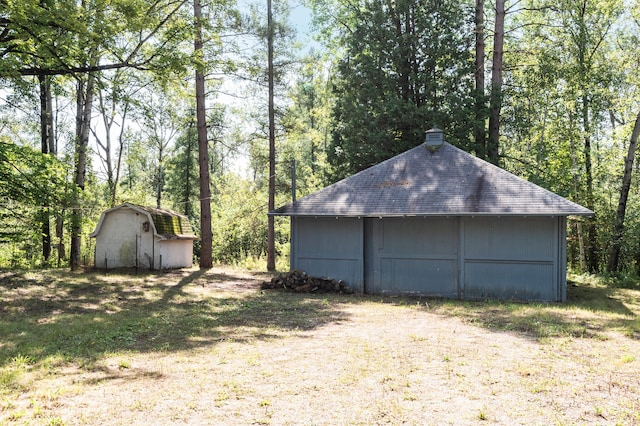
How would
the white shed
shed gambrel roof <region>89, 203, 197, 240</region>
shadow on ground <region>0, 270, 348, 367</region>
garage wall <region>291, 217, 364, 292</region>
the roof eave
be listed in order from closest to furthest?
shadow on ground <region>0, 270, 348, 367</region> < the roof eave < garage wall <region>291, 217, 364, 292</region> < shed gambrel roof <region>89, 203, 197, 240</region> < the white shed

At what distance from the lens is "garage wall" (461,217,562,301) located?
12.1 meters

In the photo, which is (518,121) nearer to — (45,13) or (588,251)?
(588,251)

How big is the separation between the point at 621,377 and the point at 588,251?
1865 centimetres

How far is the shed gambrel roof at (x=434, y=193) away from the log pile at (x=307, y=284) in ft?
6.06

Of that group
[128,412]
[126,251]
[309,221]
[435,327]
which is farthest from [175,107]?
[128,412]

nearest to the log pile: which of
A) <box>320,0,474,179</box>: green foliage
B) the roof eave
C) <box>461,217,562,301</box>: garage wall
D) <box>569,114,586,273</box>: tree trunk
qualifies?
the roof eave

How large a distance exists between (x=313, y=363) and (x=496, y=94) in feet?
52.5

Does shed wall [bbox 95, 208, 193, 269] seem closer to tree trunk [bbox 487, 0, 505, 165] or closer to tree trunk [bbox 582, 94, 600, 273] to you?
tree trunk [bbox 487, 0, 505, 165]

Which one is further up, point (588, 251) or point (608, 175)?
point (608, 175)

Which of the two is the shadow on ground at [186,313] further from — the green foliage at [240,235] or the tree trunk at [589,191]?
the green foliage at [240,235]

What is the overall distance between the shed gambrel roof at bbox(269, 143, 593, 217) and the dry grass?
2574 millimetres

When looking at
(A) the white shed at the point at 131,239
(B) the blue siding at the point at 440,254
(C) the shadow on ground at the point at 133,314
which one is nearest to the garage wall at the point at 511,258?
(B) the blue siding at the point at 440,254

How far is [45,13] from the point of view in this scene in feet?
32.5

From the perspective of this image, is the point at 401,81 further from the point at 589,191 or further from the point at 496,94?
the point at 589,191
